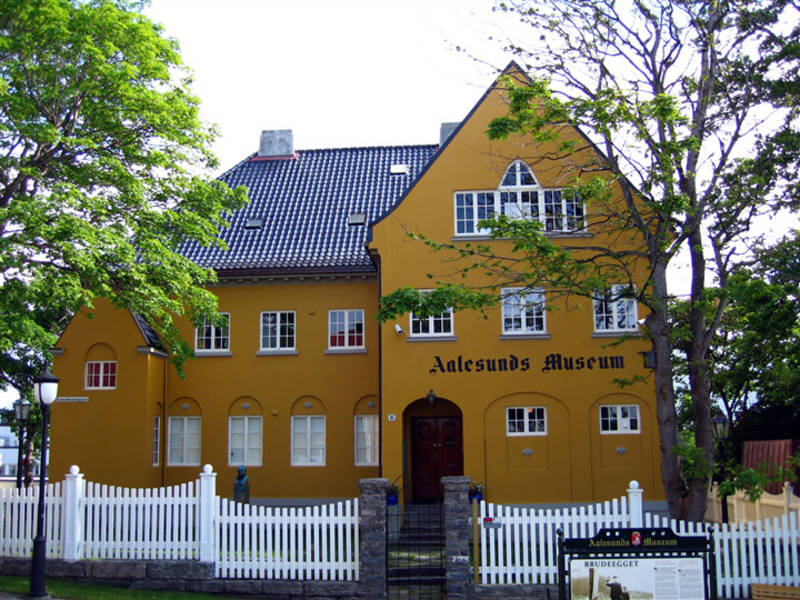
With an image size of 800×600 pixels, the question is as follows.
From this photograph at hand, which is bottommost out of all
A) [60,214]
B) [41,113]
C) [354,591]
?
[354,591]

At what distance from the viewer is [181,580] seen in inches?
556

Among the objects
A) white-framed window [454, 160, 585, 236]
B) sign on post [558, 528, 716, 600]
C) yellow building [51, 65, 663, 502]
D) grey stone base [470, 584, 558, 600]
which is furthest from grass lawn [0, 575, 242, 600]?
white-framed window [454, 160, 585, 236]

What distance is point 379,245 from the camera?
72.8 feet

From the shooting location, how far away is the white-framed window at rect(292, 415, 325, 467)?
78.8ft

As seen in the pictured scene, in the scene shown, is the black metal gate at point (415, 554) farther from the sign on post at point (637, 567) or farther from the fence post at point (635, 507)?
the sign on post at point (637, 567)

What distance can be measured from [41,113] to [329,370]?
10589mm

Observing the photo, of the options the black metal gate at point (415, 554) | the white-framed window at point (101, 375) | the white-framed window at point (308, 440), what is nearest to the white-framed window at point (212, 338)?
the white-framed window at point (101, 375)

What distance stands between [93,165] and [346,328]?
29.6 feet

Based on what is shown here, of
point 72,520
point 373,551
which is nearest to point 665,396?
point 373,551

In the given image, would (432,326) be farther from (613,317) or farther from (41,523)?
(41,523)

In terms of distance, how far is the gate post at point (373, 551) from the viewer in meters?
13.6

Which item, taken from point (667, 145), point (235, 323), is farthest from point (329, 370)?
point (667, 145)

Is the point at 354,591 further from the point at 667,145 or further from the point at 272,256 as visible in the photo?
the point at 272,256

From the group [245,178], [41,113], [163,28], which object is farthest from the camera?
[245,178]
